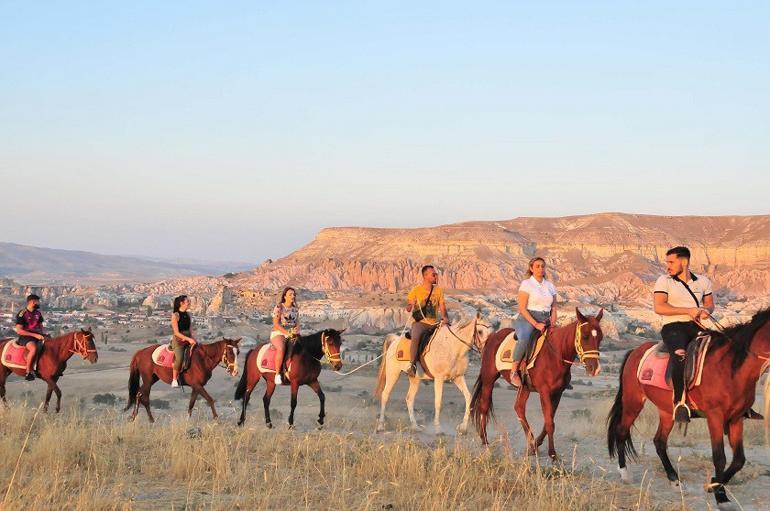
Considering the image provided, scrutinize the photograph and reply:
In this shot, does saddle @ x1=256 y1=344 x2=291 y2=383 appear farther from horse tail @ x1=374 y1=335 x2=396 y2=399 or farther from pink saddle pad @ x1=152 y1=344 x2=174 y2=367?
horse tail @ x1=374 y1=335 x2=396 y2=399

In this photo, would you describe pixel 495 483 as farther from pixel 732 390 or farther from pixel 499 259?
pixel 499 259

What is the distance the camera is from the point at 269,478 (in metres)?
8.36

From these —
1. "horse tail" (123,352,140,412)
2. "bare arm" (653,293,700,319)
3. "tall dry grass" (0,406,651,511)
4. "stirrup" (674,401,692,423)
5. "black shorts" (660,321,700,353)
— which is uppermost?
"bare arm" (653,293,700,319)

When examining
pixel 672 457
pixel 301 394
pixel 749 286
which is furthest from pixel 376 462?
pixel 749 286

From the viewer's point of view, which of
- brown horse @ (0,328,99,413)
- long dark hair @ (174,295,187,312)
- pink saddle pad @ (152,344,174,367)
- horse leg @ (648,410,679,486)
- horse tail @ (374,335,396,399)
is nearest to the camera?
horse leg @ (648,410,679,486)

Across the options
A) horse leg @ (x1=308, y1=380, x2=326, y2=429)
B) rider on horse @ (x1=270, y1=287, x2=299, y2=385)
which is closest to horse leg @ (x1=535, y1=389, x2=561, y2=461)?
horse leg @ (x1=308, y1=380, x2=326, y2=429)

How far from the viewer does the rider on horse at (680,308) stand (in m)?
8.85

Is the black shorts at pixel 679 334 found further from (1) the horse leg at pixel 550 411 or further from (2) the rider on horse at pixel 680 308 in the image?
(1) the horse leg at pixel 550 411

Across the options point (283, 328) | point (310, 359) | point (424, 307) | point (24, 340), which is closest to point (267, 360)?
point (310, 359)

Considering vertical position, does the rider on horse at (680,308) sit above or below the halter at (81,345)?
above

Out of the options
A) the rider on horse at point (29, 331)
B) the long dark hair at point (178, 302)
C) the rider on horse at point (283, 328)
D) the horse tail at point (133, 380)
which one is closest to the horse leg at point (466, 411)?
the rider on horse at point (283, 328)

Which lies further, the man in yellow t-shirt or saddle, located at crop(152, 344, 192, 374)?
saddle, located at crop(152, 344, 192, 374)

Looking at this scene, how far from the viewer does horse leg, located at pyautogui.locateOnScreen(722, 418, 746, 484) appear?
27.5 ft

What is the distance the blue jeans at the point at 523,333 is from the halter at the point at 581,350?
41.0 inches
